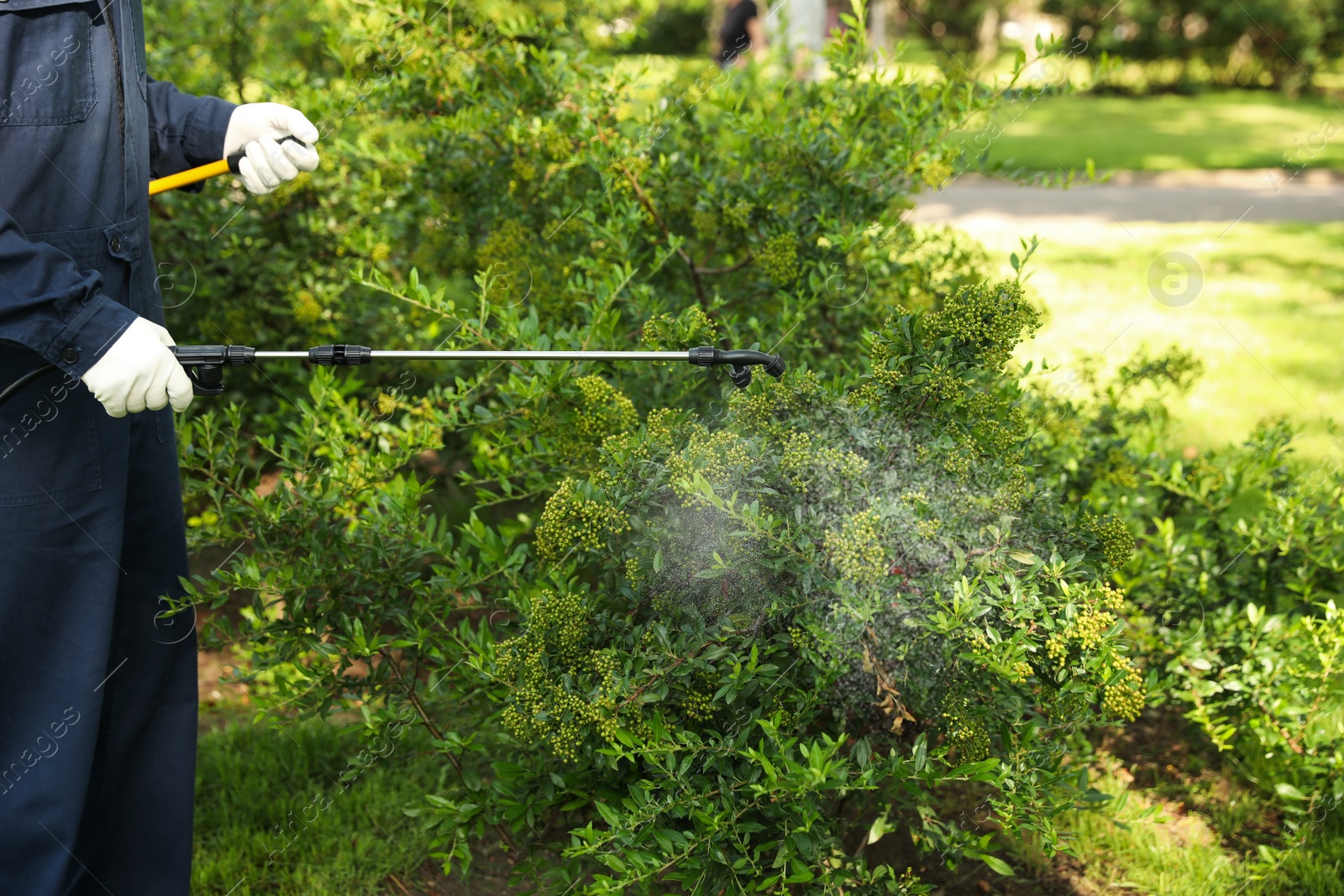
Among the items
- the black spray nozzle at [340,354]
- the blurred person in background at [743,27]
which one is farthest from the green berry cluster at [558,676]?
the blurred person in background at [743,27]

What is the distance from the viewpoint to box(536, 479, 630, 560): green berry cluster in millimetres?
1932

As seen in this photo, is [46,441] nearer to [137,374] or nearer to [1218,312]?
[137,374]

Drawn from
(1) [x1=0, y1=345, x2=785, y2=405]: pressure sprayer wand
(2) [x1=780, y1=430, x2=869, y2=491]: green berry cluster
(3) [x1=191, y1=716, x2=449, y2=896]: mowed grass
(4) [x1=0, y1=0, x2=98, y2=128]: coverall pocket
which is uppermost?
(4) [x1=0, y1=0, x2=98, y2=128]: coverall pocket

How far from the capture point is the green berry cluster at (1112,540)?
6.59 ft

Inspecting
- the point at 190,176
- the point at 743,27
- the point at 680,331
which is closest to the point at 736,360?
the point at 680,331

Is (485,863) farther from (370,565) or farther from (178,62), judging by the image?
(178,62)

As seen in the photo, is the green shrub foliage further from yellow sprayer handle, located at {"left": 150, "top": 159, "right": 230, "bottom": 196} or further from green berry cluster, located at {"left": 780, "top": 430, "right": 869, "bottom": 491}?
yellow sprayer handle, located at {"left": 150, "top": 159, "right": 230, "bottom": 196}

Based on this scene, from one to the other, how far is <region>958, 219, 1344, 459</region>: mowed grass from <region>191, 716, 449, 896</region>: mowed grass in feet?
7.45

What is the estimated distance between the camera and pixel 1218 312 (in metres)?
6.57

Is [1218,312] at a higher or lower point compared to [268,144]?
Result: lower

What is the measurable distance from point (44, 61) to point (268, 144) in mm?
405

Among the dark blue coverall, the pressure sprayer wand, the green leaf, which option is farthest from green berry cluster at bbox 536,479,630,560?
the green leaf

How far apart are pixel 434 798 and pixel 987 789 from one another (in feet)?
4.48

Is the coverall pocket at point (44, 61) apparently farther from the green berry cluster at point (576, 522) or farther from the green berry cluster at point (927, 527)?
the green berry cluster at point (927, 527)
